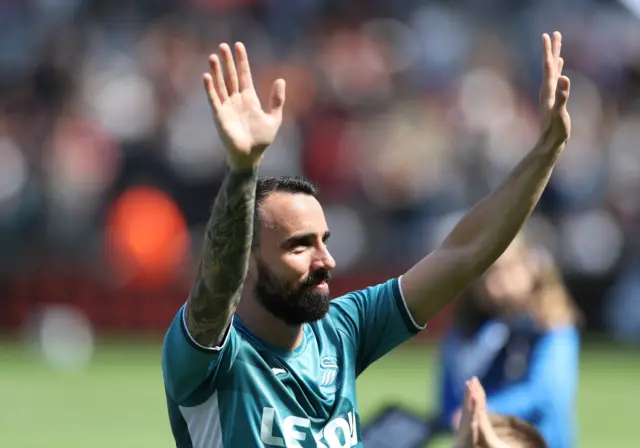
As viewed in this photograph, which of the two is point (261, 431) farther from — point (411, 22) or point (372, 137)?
point (411, 22)

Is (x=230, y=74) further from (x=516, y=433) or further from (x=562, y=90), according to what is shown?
(x=516, y=433)

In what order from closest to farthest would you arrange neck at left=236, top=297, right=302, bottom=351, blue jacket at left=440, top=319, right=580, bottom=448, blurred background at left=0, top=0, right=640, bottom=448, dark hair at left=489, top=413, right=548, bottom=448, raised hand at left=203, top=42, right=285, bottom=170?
raised hand at left=203, top=42, right=285, bottom=170, neck at left=236, top=297, right=302, bottom=351, dark hair at left=489, top=413, right=548, bottom=448, blue jacket at left=440, top=319, right=580, bottom=448, blurred background at left=0, top=0, right=640, bottom=448

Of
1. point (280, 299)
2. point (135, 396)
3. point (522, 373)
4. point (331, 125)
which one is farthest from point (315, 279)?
point (331, 125)

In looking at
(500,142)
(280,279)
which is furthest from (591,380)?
(280,279)

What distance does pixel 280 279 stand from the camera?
15.4 feet

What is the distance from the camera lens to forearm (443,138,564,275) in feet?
16.4

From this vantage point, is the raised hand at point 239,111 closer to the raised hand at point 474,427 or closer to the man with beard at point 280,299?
the man with beard at point 280,299

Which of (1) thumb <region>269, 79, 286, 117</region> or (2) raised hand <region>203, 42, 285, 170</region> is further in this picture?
(1) thumb <region>269, 79, 286, 117</region>

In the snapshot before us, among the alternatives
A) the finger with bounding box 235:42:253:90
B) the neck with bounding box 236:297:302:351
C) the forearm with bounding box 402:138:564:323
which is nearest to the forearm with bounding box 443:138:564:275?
the forearm with bounding box 402:138:564:323

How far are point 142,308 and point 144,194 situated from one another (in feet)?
4.76

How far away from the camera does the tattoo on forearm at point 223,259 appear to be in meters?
4.25

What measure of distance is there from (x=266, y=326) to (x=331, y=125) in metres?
13.6

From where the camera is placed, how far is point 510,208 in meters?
5.00

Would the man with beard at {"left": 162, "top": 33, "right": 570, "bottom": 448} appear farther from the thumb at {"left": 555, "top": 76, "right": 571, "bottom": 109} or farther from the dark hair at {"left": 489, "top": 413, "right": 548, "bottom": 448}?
the dark hair at {"left": 489, "top": 413, "right": 548, "bottom": 448}
